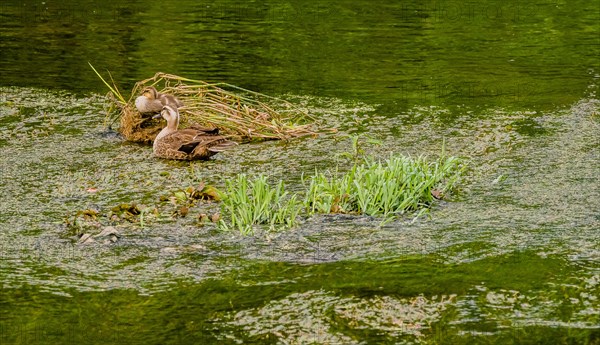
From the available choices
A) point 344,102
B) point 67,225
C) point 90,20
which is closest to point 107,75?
point 344,102

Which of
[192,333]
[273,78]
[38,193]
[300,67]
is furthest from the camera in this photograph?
[300,67]

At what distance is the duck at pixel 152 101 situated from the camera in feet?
28.5

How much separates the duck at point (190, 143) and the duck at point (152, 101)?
36 cm

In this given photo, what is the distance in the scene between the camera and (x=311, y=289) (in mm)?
5316

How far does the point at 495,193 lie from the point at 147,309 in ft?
9.57

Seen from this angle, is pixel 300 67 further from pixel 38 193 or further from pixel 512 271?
pixel 512 271

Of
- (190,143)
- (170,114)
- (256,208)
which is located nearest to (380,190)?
(256,208)

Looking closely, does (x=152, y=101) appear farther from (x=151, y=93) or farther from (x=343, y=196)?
(x=343, y=196)

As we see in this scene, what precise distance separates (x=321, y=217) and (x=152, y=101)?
8.79 ft

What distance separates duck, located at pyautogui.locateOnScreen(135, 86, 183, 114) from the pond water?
1.04 ft

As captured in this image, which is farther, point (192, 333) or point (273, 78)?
point (273, 78)

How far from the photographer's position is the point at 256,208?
21.2 ft

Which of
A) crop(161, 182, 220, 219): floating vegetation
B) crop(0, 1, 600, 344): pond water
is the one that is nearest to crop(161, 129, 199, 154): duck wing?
crop(0, 1, 600, 344): pond water

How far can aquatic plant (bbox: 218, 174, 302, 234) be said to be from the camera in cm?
634
